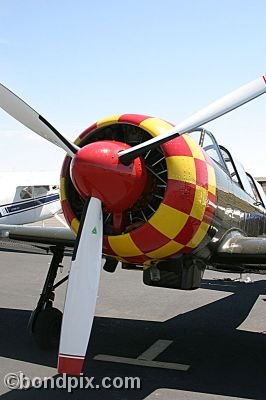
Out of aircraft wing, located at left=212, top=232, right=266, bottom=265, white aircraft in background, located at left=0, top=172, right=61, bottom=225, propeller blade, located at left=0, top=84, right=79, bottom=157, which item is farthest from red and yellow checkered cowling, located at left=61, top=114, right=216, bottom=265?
white aircraft in background, located at left=0, top=172, right=61, bottom=225

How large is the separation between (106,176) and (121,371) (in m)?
2.17

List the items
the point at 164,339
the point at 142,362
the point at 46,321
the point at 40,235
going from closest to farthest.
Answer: the point at 142,362, the point at 46,321, the point at 40,235, the point at 164,339

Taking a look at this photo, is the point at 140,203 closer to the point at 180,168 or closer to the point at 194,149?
the point at 180,168

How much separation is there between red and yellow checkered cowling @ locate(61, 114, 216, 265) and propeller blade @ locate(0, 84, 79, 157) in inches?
15.8

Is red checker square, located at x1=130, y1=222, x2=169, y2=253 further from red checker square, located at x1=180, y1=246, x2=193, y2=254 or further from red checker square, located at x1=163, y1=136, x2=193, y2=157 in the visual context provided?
red checker square, located at x1=163, y1=136, x2=193, y2=157

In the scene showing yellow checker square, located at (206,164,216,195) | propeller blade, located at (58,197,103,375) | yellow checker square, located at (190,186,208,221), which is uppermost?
yellow checker square, located at (206,164,216,195)

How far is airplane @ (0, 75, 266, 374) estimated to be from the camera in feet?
11.8

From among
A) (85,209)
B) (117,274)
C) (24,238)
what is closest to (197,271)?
(85,209)

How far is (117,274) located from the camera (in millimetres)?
11242

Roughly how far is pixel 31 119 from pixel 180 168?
4.01 feet

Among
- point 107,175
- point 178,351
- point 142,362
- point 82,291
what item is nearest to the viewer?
point 107,175

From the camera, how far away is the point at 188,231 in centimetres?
402

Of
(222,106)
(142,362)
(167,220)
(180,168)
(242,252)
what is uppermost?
(222,106)

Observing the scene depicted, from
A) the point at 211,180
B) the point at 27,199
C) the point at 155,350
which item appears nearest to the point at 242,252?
the point at 211,180
